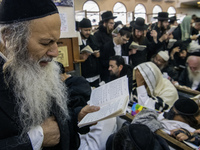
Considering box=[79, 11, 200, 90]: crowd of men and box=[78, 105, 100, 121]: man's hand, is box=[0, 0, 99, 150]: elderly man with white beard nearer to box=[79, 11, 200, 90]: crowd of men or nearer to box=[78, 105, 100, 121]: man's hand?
box=[78, 105, 100, 121]: man's hand

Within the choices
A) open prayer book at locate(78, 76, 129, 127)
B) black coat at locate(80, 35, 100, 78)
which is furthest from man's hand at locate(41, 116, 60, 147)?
black coat at locate(80, 35, 100, 78)

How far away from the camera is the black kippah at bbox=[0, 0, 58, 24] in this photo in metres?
0.81

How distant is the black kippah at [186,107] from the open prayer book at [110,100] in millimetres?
1268

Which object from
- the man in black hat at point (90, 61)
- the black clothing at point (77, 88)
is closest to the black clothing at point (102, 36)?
the man in black hat at point (90, 61)

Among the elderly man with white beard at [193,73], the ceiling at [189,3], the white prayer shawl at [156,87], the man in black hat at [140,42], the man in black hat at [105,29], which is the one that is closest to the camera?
the white prayer shawl at [156,87]

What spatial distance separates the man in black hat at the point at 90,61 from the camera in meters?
3.80

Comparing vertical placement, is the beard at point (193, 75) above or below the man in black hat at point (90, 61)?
below

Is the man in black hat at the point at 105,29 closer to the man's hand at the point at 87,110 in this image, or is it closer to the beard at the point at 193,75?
the beard at the point at 193,75

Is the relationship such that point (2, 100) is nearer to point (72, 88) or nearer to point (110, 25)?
point (72, 88)

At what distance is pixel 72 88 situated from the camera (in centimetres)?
177

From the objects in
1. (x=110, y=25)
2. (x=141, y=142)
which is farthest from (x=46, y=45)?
(x=110, y=25)

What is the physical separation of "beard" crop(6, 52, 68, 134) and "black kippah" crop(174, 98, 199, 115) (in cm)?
166

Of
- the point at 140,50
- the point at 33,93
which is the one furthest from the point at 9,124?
the point at 140,50

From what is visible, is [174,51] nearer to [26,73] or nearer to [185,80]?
[185,80]
